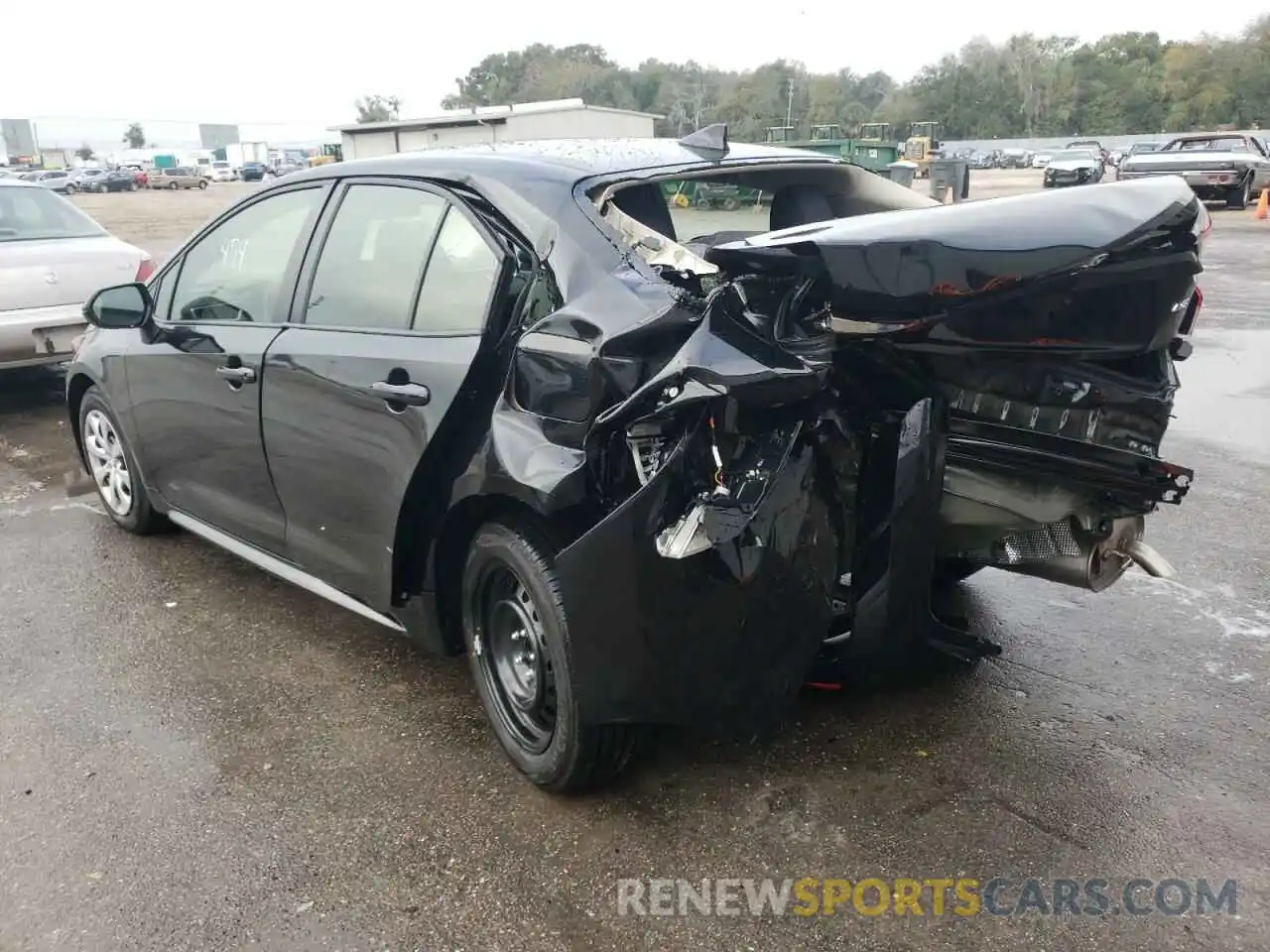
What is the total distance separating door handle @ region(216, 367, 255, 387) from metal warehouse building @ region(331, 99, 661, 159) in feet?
74.7

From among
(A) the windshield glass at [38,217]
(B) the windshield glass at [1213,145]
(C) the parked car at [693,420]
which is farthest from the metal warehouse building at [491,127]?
(C) the parked car at [693,420]

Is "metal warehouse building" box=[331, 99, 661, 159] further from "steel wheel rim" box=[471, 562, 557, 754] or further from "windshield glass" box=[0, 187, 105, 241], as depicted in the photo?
"steel wheel rim" box=[471, 562, 557, 754]

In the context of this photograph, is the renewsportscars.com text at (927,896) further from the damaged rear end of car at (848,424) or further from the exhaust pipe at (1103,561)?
the exhaust pipe at (1103,561)

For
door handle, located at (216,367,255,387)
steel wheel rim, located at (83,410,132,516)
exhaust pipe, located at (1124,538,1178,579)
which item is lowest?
steel wheel rim, located at (83,410,132,516)

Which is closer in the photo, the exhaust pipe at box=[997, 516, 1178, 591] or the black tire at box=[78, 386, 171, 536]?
the exhaust pipe at box=[997, 516, 1178, 591]

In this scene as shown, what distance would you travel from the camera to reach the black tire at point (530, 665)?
2.64m

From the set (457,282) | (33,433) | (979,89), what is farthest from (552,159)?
(979,89)

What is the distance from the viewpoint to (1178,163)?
22297 millimetres

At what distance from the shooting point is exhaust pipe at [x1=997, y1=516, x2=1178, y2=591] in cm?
290

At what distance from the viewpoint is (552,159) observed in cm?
312

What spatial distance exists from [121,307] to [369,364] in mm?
1879

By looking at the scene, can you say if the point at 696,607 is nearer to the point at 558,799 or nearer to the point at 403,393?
the point at 558,799

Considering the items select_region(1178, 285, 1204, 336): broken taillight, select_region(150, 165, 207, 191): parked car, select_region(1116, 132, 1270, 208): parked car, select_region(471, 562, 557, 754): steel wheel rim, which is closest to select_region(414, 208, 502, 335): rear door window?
select_region(471, 562, 557, 754): steel wheel rim

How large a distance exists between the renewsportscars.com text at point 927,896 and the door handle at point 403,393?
144 centimetres
